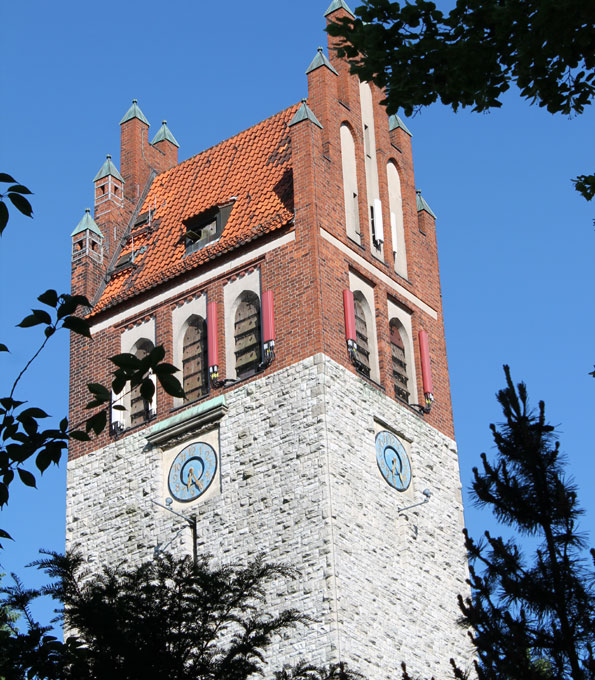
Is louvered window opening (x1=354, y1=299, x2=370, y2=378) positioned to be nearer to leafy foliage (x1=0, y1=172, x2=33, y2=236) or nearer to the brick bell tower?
the brick bell tower

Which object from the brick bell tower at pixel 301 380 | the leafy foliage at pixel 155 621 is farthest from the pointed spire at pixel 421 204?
the leafy foliage at pixel 155 621

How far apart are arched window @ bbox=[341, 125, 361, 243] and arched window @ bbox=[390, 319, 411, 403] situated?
2231mm

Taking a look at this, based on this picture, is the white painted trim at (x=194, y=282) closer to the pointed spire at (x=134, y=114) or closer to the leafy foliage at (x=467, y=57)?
the pointed spire at (x=134, y=114)

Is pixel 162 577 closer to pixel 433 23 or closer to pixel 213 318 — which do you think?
pixel 433 23

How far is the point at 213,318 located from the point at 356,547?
6.56 meters

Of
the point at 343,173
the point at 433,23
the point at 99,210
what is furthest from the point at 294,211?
the point at 433,23

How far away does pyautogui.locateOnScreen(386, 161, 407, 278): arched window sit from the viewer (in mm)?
36500

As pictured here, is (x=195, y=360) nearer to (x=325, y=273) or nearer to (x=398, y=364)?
(x=325, y=273)

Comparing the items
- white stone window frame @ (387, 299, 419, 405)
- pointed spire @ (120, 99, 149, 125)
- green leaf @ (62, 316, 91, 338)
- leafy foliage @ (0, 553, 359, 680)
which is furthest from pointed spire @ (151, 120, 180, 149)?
green leaf @ (62, 316, 91, 338)

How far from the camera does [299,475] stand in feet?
101

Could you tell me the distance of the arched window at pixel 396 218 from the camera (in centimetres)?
3650

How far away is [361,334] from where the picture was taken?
3394cm

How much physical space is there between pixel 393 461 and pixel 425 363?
3345mm

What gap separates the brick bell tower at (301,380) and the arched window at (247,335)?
0.19 feet
